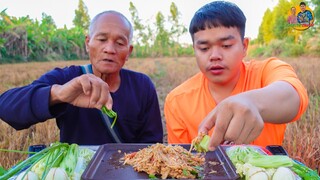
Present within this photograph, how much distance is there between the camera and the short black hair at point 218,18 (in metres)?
2.60

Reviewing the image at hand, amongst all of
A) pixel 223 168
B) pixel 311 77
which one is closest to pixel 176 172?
pixel 223 168

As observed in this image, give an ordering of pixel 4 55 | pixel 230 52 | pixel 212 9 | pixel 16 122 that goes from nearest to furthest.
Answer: pixel 16 122 → pixel 230 52 → pixel 212 9 → pixel 4 55

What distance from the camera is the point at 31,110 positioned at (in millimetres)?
1987

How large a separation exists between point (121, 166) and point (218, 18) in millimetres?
1506

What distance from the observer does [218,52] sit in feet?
8.25

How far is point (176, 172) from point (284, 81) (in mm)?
942

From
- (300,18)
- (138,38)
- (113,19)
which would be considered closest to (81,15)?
(138,38)

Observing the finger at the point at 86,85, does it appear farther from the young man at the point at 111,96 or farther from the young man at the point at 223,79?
the young man at the point at 223,79

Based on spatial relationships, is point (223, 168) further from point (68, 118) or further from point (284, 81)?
point (68, 118)

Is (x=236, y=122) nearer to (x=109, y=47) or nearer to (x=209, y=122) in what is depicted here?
(x=209, y=122)

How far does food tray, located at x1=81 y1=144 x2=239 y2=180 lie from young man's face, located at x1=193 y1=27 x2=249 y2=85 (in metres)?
0.94

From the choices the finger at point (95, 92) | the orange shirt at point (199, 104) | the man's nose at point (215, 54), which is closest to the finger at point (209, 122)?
the finger at point (95, 92)

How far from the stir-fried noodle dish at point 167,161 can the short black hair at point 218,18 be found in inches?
48.3

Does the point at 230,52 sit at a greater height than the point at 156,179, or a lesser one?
greater
